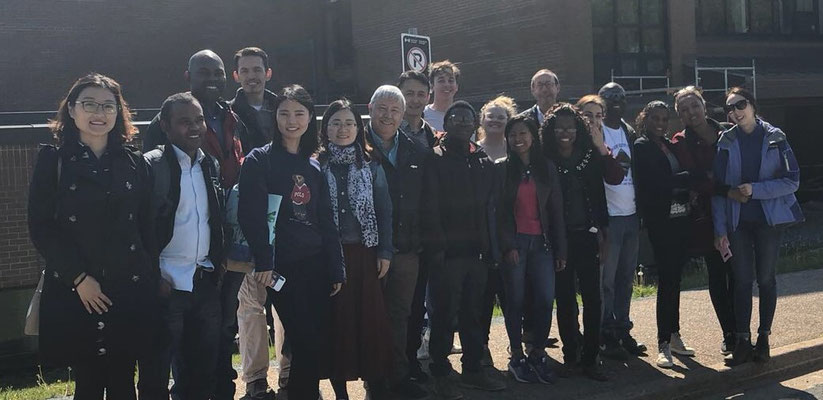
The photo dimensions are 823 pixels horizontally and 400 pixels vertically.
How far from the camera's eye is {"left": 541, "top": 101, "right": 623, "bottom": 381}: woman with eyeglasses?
18.3 ft

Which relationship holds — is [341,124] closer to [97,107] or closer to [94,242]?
[97,107]

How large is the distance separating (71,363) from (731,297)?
4976mm

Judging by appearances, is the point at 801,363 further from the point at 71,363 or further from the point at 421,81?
the point at 71,363

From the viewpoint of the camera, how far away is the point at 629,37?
21266 mm

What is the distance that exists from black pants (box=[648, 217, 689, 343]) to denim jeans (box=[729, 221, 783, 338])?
14.9 inches

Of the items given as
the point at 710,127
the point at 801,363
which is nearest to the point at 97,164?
the point at 710,127

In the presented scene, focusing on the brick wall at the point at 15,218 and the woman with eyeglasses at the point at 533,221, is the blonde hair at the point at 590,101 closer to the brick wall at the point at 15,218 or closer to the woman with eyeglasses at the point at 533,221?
the woman with eyeglasses at the point at 533,221

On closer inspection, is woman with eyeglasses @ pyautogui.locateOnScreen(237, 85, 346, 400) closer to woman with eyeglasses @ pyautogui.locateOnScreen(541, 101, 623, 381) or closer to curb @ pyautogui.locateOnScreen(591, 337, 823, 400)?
woman with eyeglasses @ pyautogui.locateOnScreen(541, 101, 623, 381)

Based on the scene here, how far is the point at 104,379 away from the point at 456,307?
231 centimetres

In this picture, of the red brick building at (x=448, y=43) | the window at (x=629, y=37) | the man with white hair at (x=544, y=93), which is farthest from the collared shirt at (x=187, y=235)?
the window at (x=629, y=37)

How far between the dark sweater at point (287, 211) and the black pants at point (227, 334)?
391 millimetres

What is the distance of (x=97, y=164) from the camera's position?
3715 mm

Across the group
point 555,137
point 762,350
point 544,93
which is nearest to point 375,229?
point 555,137

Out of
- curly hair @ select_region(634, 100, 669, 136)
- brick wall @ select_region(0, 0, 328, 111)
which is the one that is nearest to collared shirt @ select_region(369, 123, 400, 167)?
curly hair @ select_region(634, 100, 669, 136)
